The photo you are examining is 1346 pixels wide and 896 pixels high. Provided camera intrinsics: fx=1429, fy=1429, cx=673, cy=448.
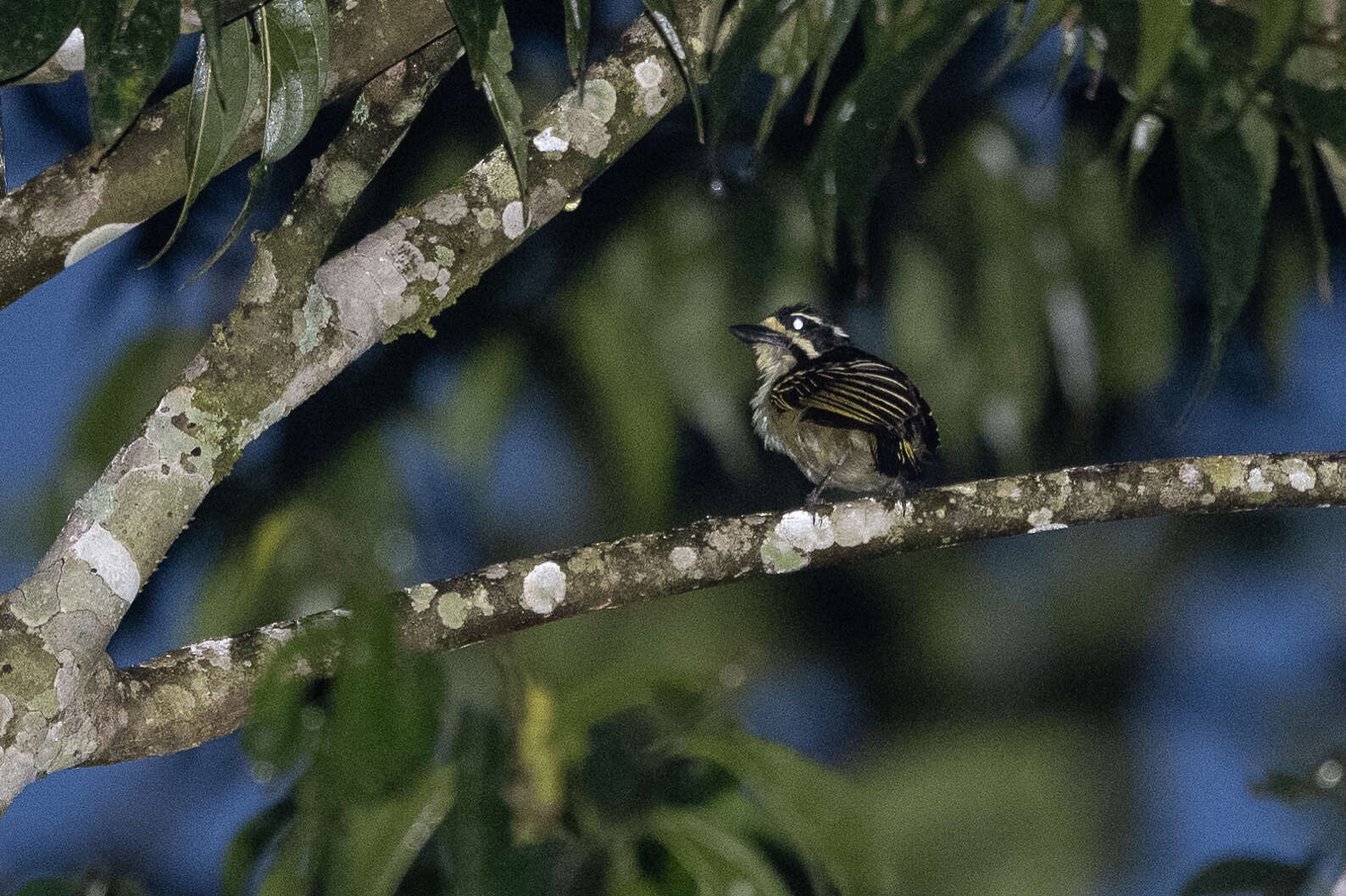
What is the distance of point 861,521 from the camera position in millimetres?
1999

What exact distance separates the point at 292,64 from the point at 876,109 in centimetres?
74

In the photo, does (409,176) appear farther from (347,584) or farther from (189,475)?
(347,584)

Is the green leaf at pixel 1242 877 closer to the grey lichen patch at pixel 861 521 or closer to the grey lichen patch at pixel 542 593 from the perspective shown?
the grey lichen patch at pixel 861 521

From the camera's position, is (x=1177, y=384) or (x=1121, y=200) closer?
(x=1121, y=200)

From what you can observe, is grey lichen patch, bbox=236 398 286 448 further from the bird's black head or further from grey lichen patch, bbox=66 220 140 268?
the bird's black head

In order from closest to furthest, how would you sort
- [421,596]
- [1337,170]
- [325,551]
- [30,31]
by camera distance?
1. [30,31]
2. [325,551]
3. [421,596]
4. [1337,170]

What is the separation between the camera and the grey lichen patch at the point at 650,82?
207 cm

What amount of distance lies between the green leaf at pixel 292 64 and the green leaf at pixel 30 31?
0.96ft

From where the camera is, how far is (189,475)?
5.68 feet

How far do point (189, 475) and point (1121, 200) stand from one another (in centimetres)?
222

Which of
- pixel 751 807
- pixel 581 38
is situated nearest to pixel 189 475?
pixel 581 38

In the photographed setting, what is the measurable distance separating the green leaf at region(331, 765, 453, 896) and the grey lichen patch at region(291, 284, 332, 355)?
564 millimetres

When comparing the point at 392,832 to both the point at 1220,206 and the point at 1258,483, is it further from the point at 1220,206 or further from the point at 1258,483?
the point at 1258,483

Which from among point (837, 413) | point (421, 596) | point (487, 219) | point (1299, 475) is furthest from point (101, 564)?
point (1299, 475)
